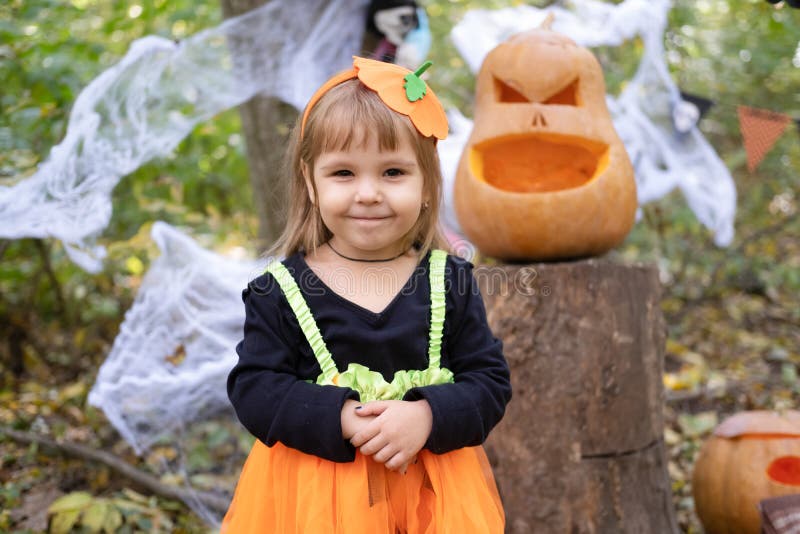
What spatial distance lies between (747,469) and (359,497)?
5.70ft

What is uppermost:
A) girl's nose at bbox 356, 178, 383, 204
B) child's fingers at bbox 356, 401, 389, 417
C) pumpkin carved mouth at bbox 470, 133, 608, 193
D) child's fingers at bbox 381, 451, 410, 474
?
girl's nose at bbox 356, 178, 383, 204

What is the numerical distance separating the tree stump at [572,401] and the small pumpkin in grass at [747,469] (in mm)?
327

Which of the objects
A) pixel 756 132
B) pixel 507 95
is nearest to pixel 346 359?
pixel 507 95

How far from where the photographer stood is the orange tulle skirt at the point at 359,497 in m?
1.38

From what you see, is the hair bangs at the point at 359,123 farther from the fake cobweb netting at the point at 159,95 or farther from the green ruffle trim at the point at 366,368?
the fake cobweb netting at the point at 159,95

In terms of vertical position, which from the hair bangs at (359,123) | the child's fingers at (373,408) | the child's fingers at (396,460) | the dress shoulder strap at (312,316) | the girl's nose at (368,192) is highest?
the hair bangs at (359,123)

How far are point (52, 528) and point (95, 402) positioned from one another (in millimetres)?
418

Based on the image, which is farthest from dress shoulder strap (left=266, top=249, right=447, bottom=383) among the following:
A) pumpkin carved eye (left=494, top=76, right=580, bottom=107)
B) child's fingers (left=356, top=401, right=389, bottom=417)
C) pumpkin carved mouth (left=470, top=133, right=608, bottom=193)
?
pumpkin carved eye (left=494, top=76, right=580, bottom=107)

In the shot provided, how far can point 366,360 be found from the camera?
4.76ft

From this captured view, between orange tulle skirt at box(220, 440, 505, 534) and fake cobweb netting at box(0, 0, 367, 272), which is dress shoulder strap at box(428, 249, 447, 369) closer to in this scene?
orange tulle skirt at box(220, 440, 505, 534)

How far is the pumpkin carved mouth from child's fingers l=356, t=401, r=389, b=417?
143 cm

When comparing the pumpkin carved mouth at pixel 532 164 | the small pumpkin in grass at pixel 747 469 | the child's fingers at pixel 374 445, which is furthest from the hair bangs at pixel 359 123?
the small pumpkin in grass at pixel 747 469

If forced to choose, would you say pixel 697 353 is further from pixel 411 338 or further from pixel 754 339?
pixel 411 338

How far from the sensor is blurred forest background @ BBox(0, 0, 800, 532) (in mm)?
2764
